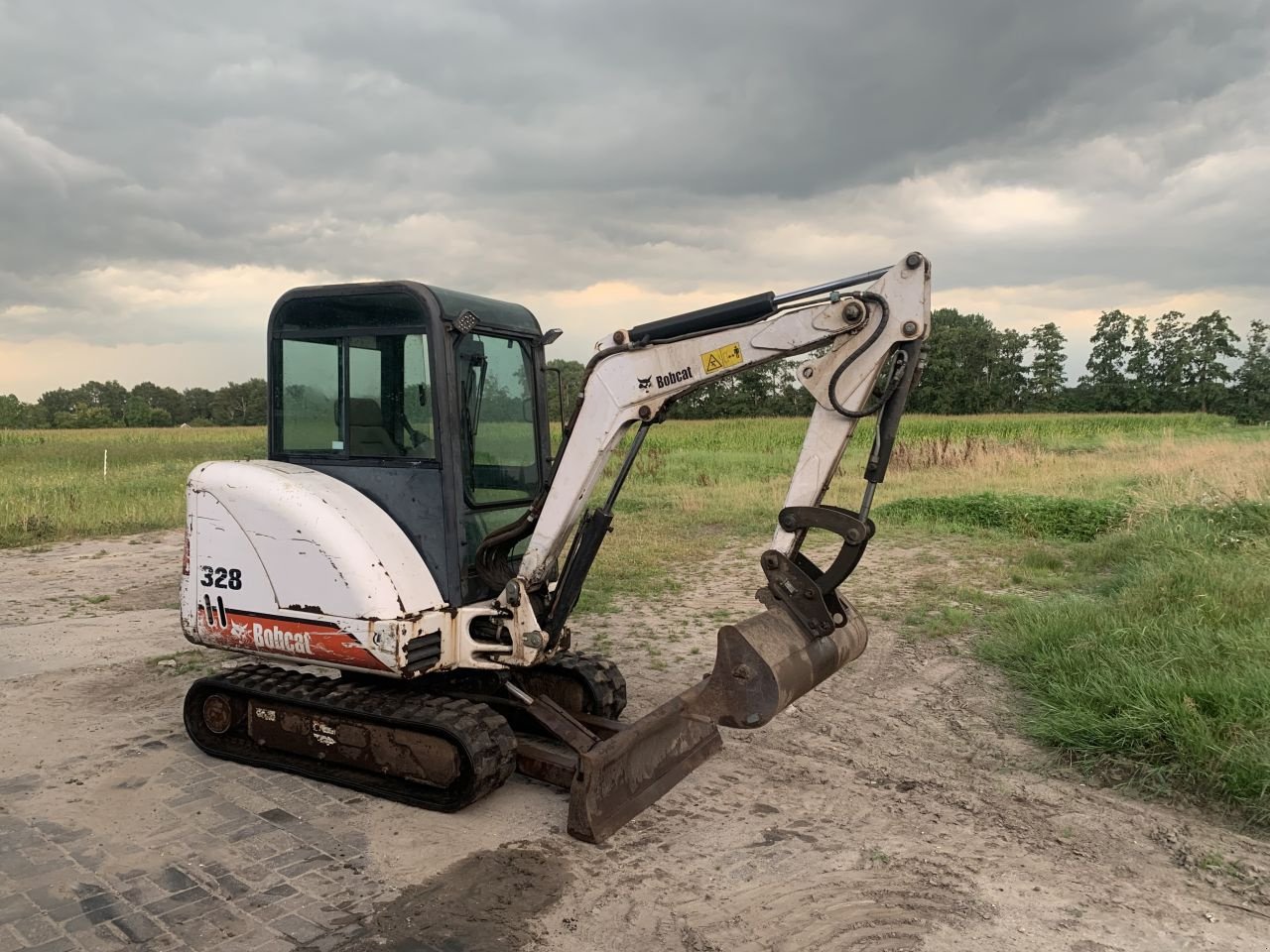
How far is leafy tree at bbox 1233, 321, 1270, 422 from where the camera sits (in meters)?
59.3

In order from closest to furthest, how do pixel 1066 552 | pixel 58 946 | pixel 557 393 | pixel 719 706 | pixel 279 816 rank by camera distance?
pixel 58 946, pixel 719 706, pixel 279 816, pixel 557 393, pixel 1066 552

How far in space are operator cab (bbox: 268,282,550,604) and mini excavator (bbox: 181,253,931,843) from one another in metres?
0.01

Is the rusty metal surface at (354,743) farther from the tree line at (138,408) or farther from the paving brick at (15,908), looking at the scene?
the tree line at (138,408)

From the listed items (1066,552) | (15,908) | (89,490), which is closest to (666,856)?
(15,908)

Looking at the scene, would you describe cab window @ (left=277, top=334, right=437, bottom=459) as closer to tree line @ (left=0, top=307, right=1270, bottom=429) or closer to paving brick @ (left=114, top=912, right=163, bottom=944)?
paving brick @ (left=114, top=912, right=163, bottom=944)

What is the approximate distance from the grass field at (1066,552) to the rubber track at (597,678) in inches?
98.9

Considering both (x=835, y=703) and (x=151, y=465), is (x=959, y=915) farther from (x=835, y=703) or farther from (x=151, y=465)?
(x=151, y=465)

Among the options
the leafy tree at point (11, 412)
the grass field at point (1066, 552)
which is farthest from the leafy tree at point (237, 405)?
the grass field at point (1066, 552)

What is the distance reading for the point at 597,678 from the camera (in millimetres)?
5172

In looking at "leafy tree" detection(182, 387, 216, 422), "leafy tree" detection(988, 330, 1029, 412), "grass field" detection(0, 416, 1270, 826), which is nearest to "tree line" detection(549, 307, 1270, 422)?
"leafy tree" detection(988, 330, 1029, 412)

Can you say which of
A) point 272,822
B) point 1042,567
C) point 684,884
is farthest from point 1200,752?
point 1042,567

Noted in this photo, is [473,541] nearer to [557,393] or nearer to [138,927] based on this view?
[557,393]

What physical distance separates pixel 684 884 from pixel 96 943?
2228mm

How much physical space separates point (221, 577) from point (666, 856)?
2.77 m
